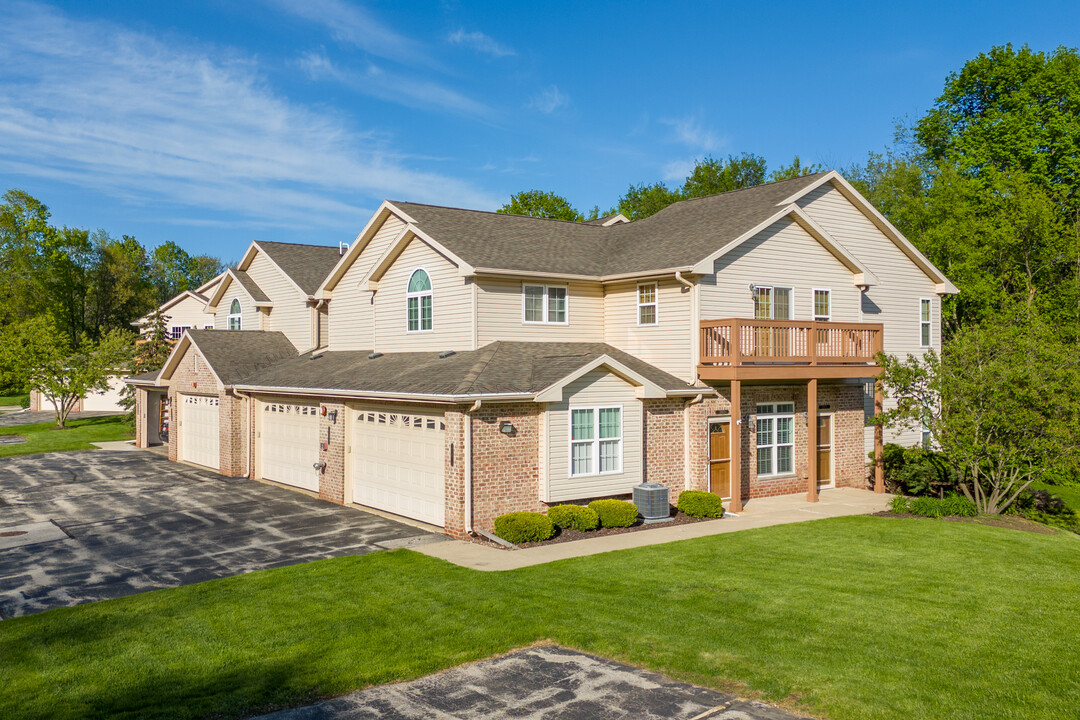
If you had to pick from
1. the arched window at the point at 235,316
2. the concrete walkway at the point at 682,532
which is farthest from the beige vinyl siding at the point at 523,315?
the arched window at the point at 235,316

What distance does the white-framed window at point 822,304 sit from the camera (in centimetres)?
2291

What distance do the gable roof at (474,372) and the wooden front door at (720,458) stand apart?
164 cm

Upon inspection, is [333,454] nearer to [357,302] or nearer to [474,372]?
[474,372]

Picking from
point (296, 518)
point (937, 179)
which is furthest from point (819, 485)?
point (937, 179)

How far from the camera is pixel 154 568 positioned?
14297 millimetres

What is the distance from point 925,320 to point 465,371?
17118 millimetres

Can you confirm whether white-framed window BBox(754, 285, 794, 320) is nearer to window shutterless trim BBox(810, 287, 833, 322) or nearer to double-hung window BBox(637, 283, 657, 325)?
window shutterless trim BBox(810, 287, 833, 322)

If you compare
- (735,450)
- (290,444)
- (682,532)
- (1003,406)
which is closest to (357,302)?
(290,444)

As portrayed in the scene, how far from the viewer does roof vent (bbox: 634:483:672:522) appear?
1814 cm

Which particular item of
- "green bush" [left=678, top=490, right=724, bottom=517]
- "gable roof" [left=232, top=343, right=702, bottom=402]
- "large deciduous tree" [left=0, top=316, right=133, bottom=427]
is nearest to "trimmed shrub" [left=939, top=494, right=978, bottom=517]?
"green bush" [left=678, top=490, right=724, bottom=517]

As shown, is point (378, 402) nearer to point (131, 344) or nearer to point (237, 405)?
point (237, 405)

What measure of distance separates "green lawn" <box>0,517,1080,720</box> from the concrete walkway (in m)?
0.75

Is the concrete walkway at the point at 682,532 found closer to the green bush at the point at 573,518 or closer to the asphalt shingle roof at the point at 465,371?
the green bush at the point at 573,518

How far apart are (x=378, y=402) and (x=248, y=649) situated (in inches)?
415
